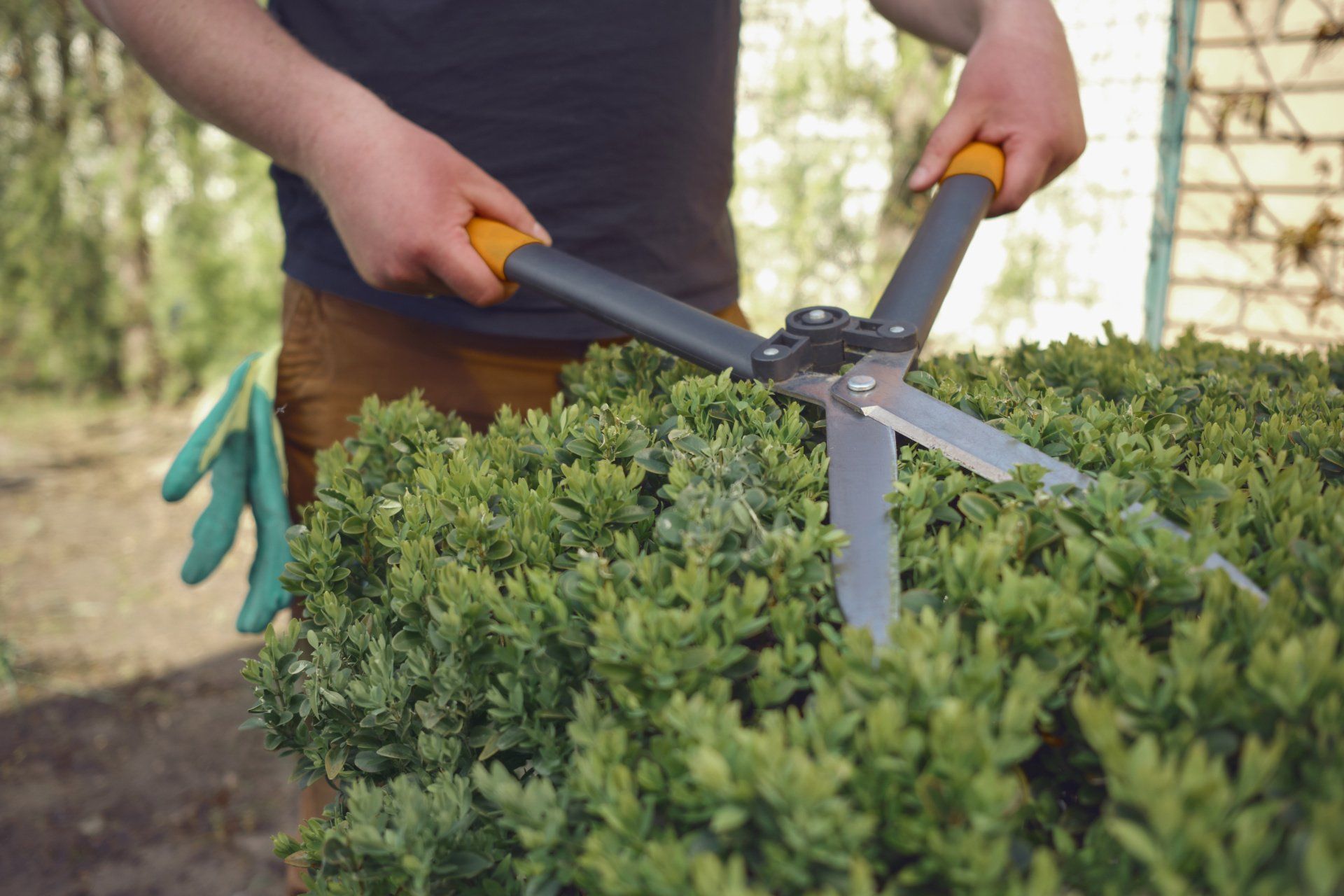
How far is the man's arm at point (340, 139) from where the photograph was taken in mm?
1526

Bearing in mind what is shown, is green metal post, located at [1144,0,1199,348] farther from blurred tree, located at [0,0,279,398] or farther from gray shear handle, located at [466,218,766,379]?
blurred tree, located at [0,0,279,398]

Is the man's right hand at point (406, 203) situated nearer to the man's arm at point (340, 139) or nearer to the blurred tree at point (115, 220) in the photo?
the man's arm at point (340, 139)

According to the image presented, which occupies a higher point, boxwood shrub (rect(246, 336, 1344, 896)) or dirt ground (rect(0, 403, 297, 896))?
boxwood shrub (rect(246, 336, 1344, 896))

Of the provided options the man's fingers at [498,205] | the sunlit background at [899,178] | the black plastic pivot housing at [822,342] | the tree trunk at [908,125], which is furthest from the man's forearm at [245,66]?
the tree trunk at [908,125]

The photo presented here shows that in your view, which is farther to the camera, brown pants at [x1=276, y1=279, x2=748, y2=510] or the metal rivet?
brown pants at [x1=276, y1=279, x2=748, y2=510]

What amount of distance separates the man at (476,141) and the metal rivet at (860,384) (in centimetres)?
61

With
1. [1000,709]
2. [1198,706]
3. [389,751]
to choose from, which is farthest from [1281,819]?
[389,751]

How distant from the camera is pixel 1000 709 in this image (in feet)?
2.59

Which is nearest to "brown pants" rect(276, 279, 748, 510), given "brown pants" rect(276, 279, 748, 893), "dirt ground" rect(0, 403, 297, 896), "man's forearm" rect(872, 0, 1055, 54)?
"brown pants" rect(276, 279, 748, 893)

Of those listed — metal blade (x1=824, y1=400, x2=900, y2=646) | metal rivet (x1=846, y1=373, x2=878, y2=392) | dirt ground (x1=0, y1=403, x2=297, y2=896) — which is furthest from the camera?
dirt ground (x1=0, y1=403, x2=297, y2=896)

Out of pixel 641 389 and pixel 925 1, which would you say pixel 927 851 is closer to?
pixel 641 389

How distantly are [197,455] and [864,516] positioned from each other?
56.3 inches

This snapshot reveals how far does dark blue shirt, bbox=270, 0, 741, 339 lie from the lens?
1859mm

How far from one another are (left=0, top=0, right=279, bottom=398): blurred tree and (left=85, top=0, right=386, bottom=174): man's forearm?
5.17 metres
